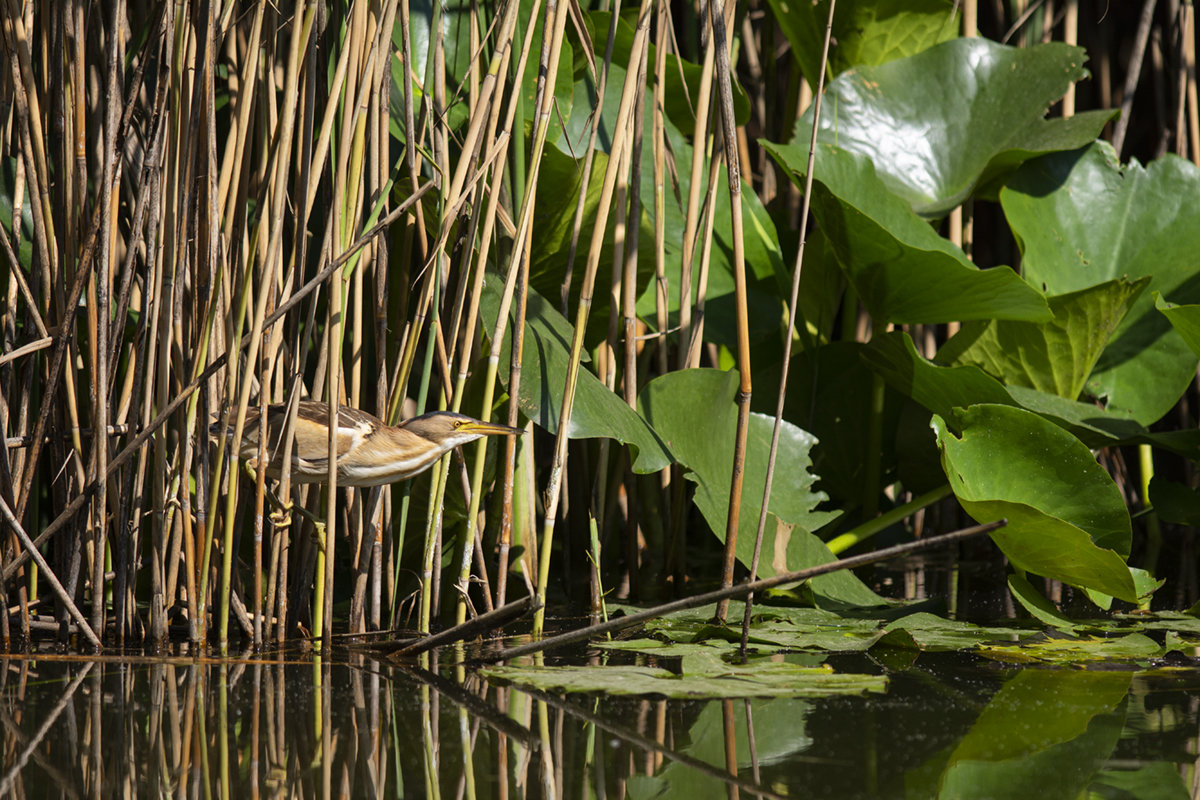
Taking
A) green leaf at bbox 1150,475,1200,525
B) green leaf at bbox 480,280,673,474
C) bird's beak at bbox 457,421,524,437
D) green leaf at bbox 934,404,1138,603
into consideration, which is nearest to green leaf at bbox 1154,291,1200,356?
green leaf at bbox 934,404,1138,603

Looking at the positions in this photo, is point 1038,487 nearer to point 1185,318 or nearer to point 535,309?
point 1185,318

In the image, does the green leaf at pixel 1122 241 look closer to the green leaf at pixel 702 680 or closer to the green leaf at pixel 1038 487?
the green leaf at pixel 1038 487

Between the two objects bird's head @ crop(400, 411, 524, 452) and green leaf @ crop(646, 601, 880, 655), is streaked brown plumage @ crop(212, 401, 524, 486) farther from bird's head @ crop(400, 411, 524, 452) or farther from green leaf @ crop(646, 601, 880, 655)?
green leaf @ crop(646, 601, 880, 655)

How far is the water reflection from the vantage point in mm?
1102

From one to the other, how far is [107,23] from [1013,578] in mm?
1808

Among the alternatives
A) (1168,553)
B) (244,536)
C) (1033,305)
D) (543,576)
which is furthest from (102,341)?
(1168,553)

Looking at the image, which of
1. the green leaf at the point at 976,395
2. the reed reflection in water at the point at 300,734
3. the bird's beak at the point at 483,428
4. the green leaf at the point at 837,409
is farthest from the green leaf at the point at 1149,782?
the green leaf at the point at 837,409

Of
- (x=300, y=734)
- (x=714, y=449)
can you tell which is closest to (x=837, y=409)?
(x=714, y=449)

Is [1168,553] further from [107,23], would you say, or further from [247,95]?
[107,23]

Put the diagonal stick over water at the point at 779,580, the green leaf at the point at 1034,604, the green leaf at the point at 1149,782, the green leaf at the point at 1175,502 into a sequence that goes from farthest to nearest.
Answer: the green leaf at the point at 1175,502 < the green leaf at the point at 1034,604 < the diagonal stick over water at the point at 779,580 < the green leaf at the point at 1149,782

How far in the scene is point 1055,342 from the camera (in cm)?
240

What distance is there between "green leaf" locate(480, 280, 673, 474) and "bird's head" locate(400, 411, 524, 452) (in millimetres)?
84

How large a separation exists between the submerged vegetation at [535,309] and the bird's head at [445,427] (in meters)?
0.03

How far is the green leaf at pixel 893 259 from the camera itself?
2162 millimetres
